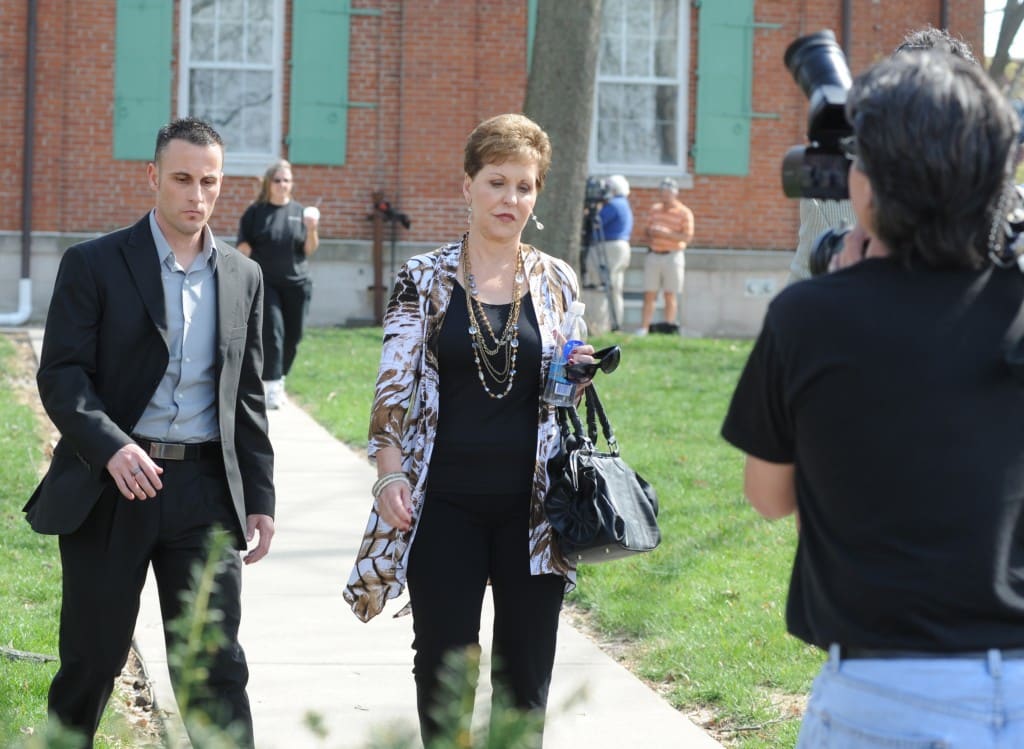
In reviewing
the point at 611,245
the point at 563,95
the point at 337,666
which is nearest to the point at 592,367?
the point at 337,666

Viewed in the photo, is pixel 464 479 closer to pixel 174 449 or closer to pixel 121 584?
pixel 174 449

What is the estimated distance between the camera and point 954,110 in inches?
95.0

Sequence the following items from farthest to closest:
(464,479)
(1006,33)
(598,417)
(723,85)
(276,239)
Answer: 1. (1006,33)
2. (723,85)
3. (276,239)
4. (598,417)
5. (464,479)

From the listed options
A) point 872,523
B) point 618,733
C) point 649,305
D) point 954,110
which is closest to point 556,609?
point 618,733

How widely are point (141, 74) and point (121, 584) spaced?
51.6 feet

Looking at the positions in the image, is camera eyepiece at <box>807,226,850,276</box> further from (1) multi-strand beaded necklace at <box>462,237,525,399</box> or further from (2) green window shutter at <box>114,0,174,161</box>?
(2) green window shutter at <box>114,0,174,161</box>

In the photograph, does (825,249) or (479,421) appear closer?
(825,249)

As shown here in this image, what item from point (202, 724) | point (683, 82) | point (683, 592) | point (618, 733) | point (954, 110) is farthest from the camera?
point (683, 82)

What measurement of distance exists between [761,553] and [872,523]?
579 cm

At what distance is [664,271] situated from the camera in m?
19.5

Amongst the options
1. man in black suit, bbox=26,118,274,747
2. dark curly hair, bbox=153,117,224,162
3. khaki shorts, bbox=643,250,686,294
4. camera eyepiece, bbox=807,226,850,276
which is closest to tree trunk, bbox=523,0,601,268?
khaki shorts, bbox=643,250,686,294

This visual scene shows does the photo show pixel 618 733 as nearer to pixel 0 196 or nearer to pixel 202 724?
pixel 202 724

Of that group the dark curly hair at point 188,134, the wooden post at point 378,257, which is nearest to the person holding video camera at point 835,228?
the dark curly hair at point 188,134

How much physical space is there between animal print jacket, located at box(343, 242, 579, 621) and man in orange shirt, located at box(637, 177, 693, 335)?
15.0 m
